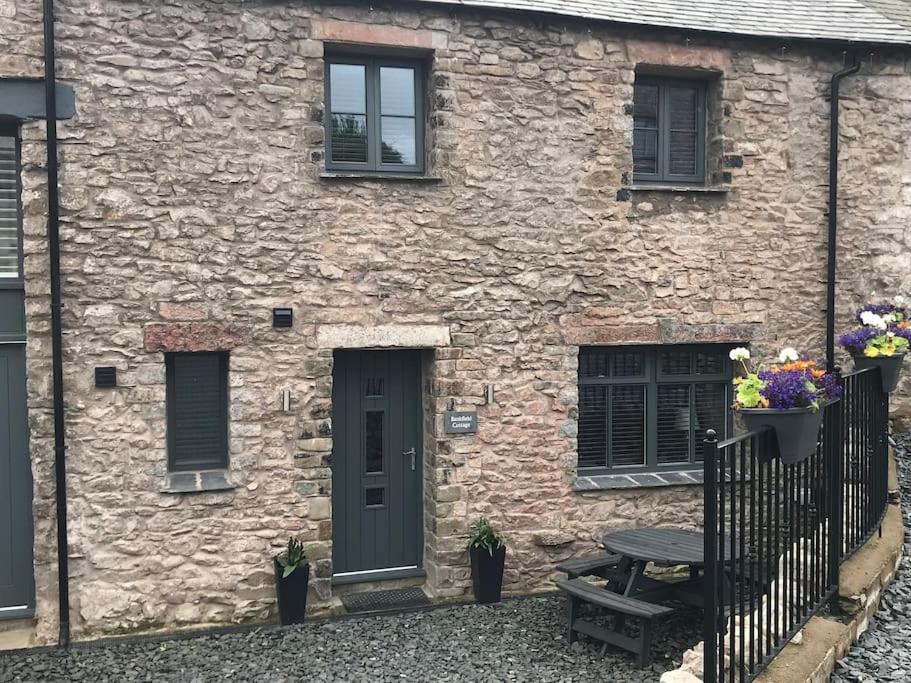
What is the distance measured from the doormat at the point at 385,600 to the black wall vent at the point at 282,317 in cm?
247

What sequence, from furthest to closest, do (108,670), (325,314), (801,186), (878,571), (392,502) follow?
(801,186)
(392,502)
(325,314)
(108,670)
(878,571)

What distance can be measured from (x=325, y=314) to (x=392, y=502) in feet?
6.19

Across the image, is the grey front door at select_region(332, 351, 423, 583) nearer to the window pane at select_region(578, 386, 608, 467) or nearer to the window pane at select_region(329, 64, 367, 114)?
the window pane at select_region(578, 386, 608, 467)

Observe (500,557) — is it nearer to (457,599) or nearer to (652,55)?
(457,599)

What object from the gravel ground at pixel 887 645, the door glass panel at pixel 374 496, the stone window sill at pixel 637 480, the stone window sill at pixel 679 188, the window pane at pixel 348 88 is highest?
the window pane at pixel 348 88

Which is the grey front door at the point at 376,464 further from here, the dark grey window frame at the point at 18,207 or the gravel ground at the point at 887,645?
the gravel ground at the point at 887,645

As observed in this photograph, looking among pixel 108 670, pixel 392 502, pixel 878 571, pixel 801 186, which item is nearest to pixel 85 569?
pixel 108 670

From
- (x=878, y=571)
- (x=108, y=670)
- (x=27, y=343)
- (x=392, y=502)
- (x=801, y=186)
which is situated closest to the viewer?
(x=878, y=571)

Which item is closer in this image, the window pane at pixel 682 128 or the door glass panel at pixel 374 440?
the door glass panel at pixel 374 440

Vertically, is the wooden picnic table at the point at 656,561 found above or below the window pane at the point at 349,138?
below

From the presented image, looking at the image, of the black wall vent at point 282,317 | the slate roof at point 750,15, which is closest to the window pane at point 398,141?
the slate roof at point 750,15

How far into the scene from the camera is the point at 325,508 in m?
7.13

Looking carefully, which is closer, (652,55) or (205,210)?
(205,210)

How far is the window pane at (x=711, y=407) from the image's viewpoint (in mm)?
8273
